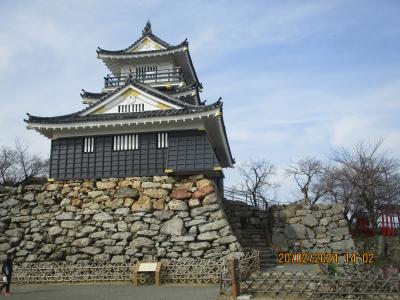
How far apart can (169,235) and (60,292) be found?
16.7 ft

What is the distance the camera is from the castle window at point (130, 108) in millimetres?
19891

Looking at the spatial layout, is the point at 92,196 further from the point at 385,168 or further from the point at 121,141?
the point at 385,168

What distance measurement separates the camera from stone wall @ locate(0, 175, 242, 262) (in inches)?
658

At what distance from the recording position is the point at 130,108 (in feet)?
65.4

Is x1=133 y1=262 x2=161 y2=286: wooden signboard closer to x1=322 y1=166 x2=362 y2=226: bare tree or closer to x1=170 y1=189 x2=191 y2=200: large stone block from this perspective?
x1=170 y1=189 x2=191 y2=200: large stone block

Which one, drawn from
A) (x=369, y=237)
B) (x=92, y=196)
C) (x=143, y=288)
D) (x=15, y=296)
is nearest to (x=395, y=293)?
(x=143, y=288)

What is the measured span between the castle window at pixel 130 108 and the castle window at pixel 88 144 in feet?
7.13

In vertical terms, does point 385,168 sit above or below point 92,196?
above

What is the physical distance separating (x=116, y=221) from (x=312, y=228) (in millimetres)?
12405

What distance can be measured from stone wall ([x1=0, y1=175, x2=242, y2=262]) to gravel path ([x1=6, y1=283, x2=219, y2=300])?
213 cm

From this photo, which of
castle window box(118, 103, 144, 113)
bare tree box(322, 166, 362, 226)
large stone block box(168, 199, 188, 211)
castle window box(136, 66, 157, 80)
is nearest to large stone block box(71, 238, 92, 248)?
large stone block box(168, 199, 188, 211)

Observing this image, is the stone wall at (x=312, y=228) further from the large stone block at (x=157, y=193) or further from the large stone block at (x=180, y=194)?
the large stone block at (x=157, y=193)

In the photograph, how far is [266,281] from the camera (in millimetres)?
11594
